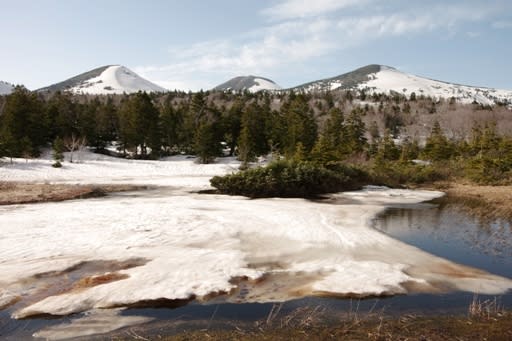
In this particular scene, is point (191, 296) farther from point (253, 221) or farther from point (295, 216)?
point (295, 216)

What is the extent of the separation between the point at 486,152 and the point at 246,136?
34.0 meters

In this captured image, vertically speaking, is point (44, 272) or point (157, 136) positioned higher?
point (157, 136)

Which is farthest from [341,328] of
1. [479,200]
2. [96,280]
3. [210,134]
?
[210,134]

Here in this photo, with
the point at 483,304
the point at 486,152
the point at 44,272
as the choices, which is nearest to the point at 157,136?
the point at 486,152

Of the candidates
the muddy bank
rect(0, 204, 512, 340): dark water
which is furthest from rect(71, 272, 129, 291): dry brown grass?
the muddy bank

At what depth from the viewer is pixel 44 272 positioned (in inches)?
374

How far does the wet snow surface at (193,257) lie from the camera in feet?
27.4

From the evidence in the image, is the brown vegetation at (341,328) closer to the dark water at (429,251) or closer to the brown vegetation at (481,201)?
the dark water at (429,251)

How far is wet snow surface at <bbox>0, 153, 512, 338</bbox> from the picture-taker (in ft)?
27.4

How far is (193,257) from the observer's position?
1092cm

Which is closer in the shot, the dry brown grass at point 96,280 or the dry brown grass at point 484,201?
the dry brown grass at point 96,280

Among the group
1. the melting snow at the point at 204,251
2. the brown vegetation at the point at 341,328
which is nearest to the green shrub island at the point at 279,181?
the melting snow at the point at 204,251

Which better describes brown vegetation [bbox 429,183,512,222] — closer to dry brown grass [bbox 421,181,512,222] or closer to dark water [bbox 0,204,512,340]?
dry brown grass [bbox 421,181,512,222]

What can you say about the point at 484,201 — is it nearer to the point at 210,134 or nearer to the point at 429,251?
the point at 429,251
